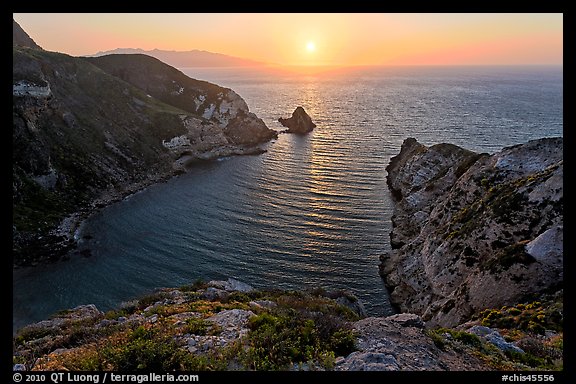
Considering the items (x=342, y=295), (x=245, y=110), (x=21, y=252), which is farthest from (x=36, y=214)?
(x=245, y=110)

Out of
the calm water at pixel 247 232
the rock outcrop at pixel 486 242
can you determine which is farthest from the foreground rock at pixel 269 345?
the calm water at pixel 247 232

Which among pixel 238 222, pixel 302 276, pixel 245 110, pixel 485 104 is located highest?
pixel 485 104

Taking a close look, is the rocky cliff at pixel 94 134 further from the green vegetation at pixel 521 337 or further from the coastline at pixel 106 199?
the green vegetation at pixel 521 337

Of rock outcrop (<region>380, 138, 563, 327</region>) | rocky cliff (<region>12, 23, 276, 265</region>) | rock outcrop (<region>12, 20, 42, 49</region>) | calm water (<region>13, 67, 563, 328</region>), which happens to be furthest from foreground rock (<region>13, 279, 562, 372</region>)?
rock outcrop (<region>12, 20, 42, 49</region>)

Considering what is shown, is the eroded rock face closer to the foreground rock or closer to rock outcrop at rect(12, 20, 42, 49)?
the foreground rock

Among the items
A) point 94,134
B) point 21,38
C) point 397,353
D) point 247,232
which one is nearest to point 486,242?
point 397,353
